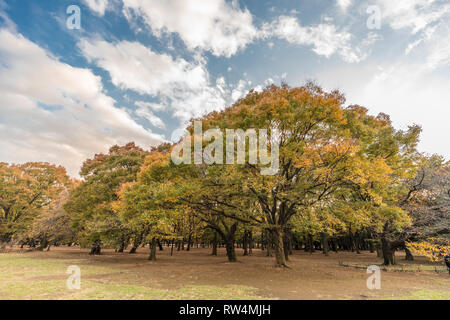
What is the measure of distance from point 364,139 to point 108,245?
24.0 metres

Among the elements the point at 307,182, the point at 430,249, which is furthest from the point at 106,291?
the point at 430,249

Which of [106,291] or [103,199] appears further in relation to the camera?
[103,199]

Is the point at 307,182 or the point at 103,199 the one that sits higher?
the point at 307,182

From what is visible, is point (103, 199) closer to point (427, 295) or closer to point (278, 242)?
point (278, 242)

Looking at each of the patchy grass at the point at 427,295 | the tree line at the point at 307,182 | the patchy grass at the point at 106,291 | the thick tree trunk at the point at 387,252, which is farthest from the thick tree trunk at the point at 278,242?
the thick tree trunk at the point at 387,252

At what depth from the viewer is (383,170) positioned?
480 inches

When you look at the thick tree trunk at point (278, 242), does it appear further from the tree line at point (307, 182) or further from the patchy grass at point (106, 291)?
the patchy grass at point (106, 291)

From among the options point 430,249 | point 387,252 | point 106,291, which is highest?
point 430,249

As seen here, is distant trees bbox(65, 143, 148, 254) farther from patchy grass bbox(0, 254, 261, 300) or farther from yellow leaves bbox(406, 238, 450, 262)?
yellow leaves bbox(406, 238, 450, 262)

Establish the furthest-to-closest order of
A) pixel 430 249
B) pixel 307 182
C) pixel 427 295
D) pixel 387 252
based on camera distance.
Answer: pixel 387 252 → pixel 307 182 → pixel 430 249 → pixel 427 295

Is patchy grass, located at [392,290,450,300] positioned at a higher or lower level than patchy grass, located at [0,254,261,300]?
lower

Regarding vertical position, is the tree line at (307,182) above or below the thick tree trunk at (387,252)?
above

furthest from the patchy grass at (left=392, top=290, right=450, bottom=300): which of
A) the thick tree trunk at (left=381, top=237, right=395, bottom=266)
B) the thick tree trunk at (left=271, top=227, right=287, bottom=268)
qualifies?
the thick tree trunk at (left=381, top=237, right=395, bottom=266)

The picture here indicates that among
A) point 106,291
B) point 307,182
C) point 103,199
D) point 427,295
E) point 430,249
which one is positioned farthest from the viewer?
point 103,199
